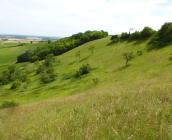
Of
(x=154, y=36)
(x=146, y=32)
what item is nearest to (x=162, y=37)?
(x=154, y=36)

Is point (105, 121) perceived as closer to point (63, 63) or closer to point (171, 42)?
point (171, 42)

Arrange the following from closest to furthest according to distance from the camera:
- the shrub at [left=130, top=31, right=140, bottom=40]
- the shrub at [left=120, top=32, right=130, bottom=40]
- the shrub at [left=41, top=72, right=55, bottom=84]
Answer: the shrub at [left=41, top=72, right=55, bottom=84]
the shrub at [left=130, top=31, right=140, bottom=40]
the shrub at [left=120, top=32, right=130, bottom=40]

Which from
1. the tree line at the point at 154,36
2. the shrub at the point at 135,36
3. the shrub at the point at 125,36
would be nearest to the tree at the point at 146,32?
the tree line at the point at 154,36

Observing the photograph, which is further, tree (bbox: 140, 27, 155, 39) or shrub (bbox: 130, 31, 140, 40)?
shrub (bbox: 130, 31, 140, 40)

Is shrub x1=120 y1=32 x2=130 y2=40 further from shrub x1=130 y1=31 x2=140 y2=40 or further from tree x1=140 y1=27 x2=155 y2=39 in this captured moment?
tree x1=140 y1=27 x2=155 y2=39

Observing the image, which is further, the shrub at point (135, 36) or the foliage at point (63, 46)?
the foliage at point (63, 46)

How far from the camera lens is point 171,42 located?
77625 mm


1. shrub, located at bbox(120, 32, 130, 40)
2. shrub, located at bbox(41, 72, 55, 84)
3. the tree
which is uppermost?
the tree

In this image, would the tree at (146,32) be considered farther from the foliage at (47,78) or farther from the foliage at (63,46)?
the foliage at (63,46)

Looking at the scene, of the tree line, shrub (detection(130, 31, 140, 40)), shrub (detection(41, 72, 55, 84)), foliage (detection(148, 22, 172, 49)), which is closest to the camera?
foliage (detection(148, 22, 172, 49))

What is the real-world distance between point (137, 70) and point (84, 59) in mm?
35898

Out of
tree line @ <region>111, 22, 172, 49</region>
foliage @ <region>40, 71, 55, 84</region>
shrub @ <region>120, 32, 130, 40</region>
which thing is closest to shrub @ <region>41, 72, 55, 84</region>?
foliage @ <region>40, 71, 55, 84</region>

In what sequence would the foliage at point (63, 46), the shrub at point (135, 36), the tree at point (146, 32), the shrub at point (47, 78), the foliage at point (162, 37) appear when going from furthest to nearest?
1. the foliage at point (63, 46)
2. the shrub at point (135, 36)
3. the tree at point (146, 32)
4. the shrub at point (47, 78)
5. the foliage at point (162, 37)

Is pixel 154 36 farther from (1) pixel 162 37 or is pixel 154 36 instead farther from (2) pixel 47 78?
(2) pixel 47 78
